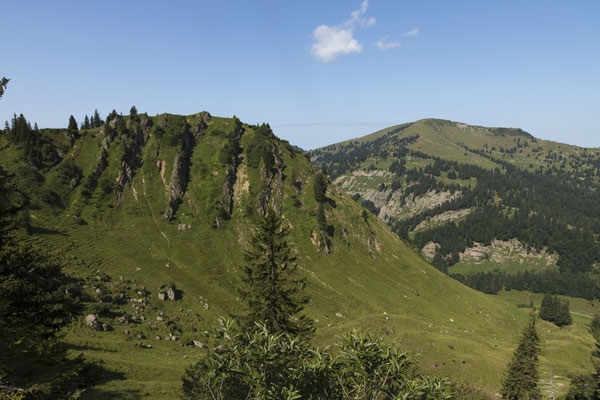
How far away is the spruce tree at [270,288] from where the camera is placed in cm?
3247

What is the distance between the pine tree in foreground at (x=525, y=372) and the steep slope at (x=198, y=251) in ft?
27.5

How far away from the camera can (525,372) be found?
152 ft

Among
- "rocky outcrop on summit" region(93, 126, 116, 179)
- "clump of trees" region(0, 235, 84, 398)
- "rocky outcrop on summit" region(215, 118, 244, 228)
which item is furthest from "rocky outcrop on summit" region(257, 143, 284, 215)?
"clump of trees" region(0, 235, 84, 398)

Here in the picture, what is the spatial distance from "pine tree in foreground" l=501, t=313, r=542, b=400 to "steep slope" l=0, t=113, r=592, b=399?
27.5 feet

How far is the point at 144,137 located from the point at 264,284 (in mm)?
95700

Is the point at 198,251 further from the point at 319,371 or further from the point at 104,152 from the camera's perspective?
the point at 319,371

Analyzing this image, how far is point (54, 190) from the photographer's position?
86250 millimetres

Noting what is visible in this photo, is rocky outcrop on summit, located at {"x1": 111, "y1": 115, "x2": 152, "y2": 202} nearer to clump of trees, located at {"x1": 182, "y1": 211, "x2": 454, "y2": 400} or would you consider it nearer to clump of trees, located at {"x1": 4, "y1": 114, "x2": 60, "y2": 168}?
clump of trees, located at {"x1": 4, "y1": 114, "x2": 60, "y2": 168}

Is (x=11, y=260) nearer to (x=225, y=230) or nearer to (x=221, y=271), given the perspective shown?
(x=221, y=271)

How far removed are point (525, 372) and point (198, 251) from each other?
2882 inches

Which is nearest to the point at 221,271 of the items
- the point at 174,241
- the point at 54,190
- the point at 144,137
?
the point at 174,241

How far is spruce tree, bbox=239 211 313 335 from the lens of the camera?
32.5 meters

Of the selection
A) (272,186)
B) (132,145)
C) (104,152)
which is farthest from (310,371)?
(132,145)

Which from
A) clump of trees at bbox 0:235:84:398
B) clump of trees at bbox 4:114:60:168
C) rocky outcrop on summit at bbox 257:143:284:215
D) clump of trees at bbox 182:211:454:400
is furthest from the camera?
rocky outcrop on summit at bbox 257:143:284:215
